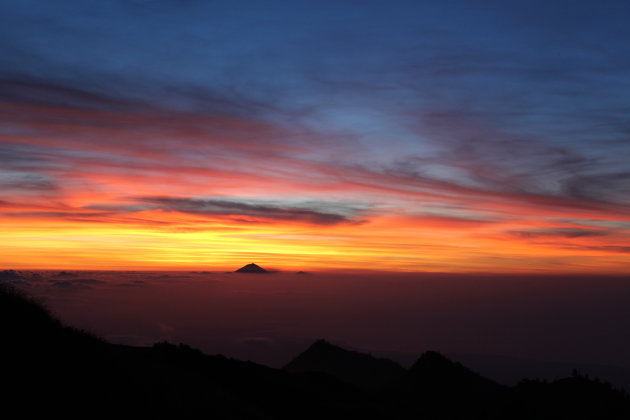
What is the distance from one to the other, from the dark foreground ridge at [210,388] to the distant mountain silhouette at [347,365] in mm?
2500

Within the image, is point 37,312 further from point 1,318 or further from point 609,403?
point 609,403

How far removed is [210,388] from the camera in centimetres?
2223

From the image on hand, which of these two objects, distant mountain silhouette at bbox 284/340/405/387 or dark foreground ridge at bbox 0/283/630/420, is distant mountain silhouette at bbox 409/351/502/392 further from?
distant mountain silhouette at bbox 284/340/405/387

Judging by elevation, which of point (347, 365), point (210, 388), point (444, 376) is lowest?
Result: point (347, 365)

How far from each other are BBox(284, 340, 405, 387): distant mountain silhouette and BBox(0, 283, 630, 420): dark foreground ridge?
2500 millimetres

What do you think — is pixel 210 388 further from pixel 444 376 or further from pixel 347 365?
pixel 347 365

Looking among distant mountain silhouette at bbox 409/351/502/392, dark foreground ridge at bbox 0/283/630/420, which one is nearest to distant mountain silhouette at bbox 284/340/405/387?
dark foreground ridge at bbox 0/283/630/420

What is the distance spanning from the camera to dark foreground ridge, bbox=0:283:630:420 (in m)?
14.1

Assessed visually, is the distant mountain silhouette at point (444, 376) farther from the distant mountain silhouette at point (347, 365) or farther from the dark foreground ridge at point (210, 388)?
the distant mountain silhouette at point (347, 365)

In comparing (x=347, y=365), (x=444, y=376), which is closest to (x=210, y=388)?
(x=444, y=376)

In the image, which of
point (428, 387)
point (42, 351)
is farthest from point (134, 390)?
point (428, 387)

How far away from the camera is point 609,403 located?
4359cm

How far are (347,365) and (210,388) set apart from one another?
2172 inches

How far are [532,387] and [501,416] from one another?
971cm
